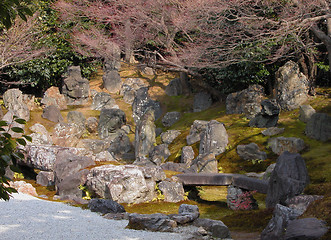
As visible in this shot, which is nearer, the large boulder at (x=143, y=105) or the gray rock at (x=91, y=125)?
the gray rock at (x=91, y=125)

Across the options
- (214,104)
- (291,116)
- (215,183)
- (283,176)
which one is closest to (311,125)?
(291,116)

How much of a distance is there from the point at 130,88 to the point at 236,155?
13.0 metres

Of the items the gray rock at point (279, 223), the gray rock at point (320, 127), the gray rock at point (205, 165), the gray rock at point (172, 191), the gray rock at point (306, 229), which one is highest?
the gray rock at point (320, 127)

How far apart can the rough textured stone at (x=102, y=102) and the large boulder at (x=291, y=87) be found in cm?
1138

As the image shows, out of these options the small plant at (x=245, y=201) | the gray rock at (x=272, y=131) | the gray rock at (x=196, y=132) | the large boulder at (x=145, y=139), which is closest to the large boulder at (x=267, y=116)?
the gray rock at (x=272, y=131)

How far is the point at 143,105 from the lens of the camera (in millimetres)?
25047

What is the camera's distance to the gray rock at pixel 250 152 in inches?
585

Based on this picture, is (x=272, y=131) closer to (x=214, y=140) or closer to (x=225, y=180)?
(x=214, y=140)

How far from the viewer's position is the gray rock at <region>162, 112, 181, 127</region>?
23.2 m

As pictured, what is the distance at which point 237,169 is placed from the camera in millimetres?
14930

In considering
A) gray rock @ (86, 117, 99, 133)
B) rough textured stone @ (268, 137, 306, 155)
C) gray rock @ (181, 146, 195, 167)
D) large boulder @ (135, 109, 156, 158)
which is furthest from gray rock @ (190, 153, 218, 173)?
gray rock @ (86, 117, 99, 133)

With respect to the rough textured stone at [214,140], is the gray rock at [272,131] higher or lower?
higher

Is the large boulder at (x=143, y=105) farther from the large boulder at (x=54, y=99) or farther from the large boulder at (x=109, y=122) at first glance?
the large boulder at (x=54, y=99)

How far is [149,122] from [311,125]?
8037 millimetres
